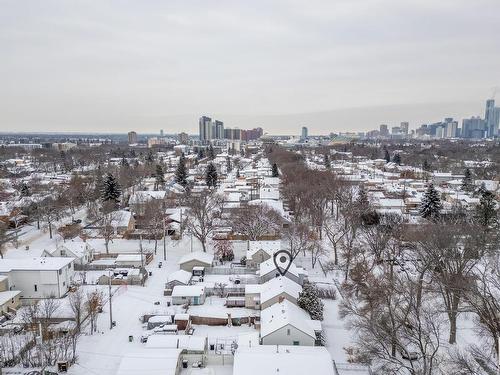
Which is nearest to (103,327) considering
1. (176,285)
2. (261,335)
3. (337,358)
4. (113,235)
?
(176,285)

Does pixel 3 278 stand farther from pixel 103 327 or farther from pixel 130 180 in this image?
pixel 130 180

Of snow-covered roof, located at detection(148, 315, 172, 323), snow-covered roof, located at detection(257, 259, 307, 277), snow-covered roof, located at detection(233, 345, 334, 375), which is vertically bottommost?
snow-covered roof, located at detection(148, 315, 172, 323)

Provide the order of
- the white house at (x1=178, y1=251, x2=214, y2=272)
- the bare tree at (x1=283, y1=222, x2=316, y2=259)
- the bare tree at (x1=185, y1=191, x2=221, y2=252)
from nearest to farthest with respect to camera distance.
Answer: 1. the white house at (x1=178, y1=251, x2=214, y2=272)
2. the bare tree at (x1=283, y1=222, x2=316, y2=259)
3. the bare tree at (x1=185, y1=191, x2=221, y2=252)

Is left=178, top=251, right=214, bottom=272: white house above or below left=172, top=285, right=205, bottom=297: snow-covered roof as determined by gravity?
above

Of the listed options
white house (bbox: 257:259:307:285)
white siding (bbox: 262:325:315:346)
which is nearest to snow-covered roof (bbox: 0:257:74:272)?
white house (bbox: 257:259:307:285)

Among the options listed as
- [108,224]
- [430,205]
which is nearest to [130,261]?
[108,224]

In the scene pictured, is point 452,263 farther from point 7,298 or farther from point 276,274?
point 7,298

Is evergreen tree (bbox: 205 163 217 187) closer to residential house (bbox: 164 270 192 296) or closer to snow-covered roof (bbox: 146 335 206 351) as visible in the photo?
residential house (bbox: 164 270 192 296)
